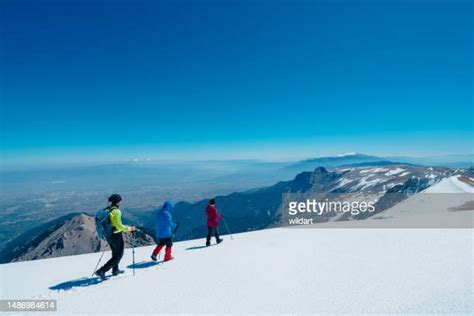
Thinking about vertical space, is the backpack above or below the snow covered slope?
above

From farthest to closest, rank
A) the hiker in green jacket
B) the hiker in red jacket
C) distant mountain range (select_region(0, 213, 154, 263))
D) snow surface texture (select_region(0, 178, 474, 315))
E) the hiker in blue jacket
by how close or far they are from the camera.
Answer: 1. distant mountain range (select_region(0, 213, 154, 263))
2. the hiker in red jacket
3. the hiker in blue jacket
4. the hiker in green jacket
5. snow surface texture (select_region(0, 178, 474, 315))

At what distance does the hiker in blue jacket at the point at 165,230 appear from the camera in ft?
31.7

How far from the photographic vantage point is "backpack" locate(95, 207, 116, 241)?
786cm

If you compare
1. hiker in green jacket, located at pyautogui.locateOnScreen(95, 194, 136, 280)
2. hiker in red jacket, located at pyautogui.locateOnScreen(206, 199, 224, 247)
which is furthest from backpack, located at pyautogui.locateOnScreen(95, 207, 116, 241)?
hiker in red jacket, located at pyautogui.locateOnScreen(206, 199, 224, 247)

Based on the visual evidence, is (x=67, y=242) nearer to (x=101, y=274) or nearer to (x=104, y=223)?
(x=101, y=274)

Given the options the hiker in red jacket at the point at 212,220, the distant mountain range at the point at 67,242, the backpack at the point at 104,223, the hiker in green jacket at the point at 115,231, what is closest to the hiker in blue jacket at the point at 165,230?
the hiker in green jacket at the point at 115,231

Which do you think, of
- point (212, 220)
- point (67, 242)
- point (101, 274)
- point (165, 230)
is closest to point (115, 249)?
point (101, 274)

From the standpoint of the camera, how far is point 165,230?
384 inches

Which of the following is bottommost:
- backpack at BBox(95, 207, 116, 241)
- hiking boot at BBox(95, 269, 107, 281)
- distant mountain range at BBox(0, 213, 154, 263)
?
distant mountain range at BBox(0, 213, 154, 263)

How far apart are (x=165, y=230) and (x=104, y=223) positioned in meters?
2.34

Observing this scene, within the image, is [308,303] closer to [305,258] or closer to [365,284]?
[365,284]

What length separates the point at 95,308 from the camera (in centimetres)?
571

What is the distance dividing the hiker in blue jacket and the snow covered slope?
1.94 feet

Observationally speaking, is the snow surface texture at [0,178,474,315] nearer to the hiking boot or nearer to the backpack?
the hiking boot
